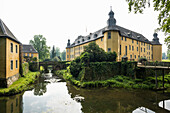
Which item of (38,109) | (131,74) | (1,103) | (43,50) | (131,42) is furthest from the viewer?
(43,50)

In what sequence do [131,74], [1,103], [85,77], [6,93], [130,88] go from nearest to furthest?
[1,103] < [6,93] < [130,88] < [85,77] < [131,74]

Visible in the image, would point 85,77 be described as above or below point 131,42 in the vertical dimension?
below

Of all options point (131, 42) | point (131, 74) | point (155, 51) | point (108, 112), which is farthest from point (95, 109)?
point (155, 51)

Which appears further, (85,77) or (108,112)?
(85,77)

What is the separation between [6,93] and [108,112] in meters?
12.1

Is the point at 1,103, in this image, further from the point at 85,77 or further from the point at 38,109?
the point at 85,77

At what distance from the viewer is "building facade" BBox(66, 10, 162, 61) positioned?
2343 centimetres

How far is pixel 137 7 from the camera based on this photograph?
6.89m

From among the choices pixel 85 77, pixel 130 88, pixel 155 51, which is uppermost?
pixel 155 51

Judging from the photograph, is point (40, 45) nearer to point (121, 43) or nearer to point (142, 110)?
point (121, 43)

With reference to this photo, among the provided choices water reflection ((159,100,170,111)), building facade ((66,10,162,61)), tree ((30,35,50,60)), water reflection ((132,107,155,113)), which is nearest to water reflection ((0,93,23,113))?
water reflection ((132,107,155,113))

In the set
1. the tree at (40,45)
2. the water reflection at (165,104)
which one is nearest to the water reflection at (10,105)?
the water reflection at (165,104)

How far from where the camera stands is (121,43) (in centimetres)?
2678

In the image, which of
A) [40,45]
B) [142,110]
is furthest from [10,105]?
[40,45]
